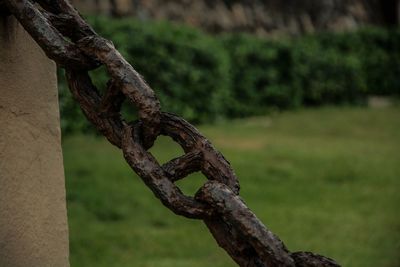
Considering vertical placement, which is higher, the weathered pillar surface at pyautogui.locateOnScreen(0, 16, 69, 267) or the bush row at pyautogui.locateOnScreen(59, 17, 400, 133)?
the bush row at pyautogui.locateOnScreen(59, 17, 400, 133)

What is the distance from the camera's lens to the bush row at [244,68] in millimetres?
9734

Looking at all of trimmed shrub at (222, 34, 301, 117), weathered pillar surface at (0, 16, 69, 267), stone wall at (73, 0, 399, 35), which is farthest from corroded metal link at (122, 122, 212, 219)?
trimmed shrub at (222, 34, 301, 117)

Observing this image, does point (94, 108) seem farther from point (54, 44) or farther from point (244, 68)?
point (244, 68)

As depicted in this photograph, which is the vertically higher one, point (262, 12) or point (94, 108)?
point (262, 12)

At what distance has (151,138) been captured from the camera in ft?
4.28

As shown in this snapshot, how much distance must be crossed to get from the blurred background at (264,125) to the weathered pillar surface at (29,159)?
10.0 feet

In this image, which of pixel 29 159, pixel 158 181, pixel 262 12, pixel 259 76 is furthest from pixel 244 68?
pixel 158 181

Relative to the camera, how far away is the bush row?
31.9 ft

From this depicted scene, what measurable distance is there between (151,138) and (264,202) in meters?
5.17

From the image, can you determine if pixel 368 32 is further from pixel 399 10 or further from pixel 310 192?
pixel 310 192

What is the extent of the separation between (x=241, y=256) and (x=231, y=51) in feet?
37.2

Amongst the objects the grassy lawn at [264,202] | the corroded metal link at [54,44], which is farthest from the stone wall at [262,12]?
the corroded metal link at [54,44]

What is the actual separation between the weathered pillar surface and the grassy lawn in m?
3.10

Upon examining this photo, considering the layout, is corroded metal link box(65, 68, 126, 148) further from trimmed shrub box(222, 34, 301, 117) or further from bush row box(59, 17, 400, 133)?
trimmed shrub box(222, 34, 301, 117)
